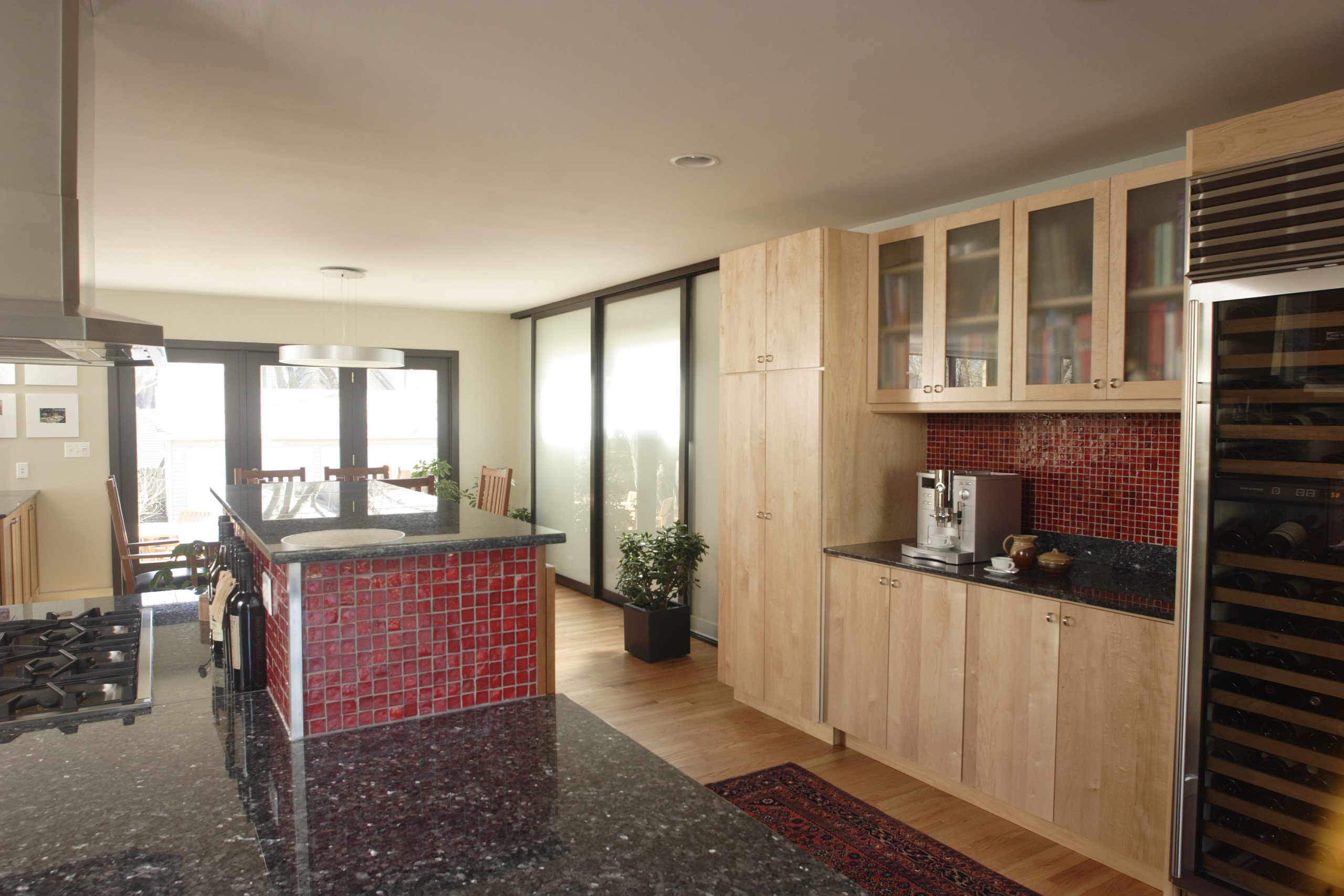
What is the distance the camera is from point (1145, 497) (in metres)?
2.92

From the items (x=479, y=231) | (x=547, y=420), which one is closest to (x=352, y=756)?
(x=479, y=231)

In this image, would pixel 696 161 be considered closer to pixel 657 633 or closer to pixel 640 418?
pixel 657 633

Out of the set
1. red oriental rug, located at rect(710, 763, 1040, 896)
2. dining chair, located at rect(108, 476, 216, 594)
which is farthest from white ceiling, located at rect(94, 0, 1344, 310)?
red oriental rug, located at rect(710, 763, 1040, 896)

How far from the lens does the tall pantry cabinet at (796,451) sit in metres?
3.46

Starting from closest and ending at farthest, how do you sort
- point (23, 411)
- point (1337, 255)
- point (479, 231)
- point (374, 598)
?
point (374, 598) → point (1337, 255) → point (479, 231) → point (23, 411)

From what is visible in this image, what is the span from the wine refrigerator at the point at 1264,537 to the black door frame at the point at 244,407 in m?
6.08

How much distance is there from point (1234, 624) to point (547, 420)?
5.65 m

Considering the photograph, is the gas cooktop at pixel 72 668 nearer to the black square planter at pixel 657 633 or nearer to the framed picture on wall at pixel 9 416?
the black square planter at pixel 657 633

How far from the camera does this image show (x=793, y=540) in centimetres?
360

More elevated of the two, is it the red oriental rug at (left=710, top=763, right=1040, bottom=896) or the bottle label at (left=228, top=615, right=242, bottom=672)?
the bottle label at (left=228, top=615, right=242, bottom=672)

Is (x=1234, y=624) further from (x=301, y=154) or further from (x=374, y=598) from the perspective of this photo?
(x=301, y=154)

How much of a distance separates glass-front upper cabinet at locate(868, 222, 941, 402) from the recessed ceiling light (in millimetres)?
869

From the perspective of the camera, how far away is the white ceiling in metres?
1.95

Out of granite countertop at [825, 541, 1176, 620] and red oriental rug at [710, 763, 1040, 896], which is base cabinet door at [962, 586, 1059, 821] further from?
red oriental rug at [710, 763, 1040, 896]
